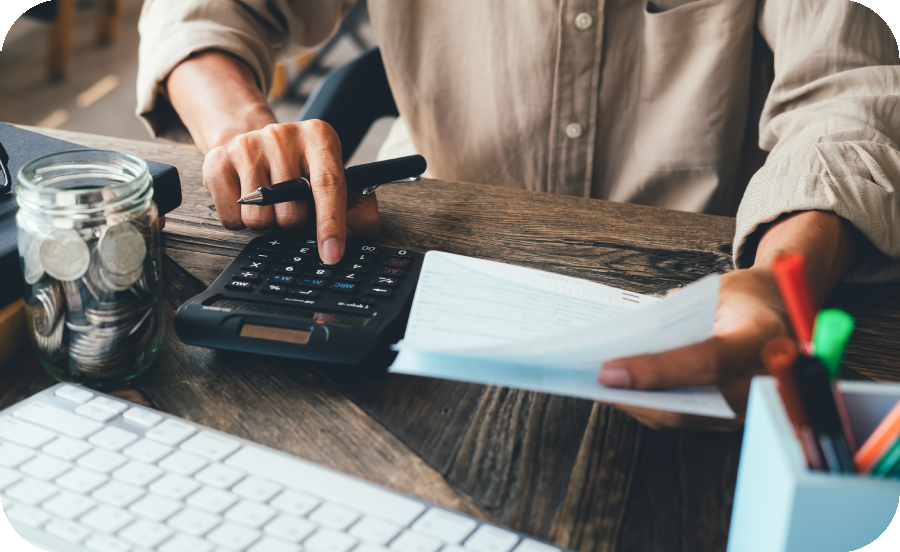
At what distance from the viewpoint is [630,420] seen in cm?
45

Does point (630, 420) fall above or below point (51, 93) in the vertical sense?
above

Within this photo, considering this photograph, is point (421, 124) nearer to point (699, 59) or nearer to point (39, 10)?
point (699, 59)

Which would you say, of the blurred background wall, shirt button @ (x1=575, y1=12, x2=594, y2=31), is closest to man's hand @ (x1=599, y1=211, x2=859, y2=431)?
shirt button @ (x1=575, y1=12, x2=594, y2=31)

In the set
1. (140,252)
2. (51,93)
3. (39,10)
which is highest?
(140,252)

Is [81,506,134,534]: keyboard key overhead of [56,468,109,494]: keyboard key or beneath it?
beneath

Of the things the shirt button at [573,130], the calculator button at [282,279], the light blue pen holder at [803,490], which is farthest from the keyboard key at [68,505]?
the shirt button at [573,130]

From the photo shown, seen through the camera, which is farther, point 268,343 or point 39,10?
point 39,10

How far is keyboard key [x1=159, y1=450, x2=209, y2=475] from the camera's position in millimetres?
381

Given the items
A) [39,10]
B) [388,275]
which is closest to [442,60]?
[388,275]

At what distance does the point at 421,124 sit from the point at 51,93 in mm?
2466

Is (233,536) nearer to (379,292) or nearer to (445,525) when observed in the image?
(445,525)

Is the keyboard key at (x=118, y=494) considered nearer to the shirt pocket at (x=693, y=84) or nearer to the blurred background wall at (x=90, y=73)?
the shirt pocket at (x=693, y=84)

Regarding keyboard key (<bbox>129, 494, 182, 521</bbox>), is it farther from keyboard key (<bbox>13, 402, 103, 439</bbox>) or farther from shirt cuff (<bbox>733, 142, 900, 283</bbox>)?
shirt cuff (<bbox>733, 142, 900, 283</bbox>)

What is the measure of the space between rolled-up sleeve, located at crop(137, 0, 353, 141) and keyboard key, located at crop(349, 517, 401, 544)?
2.28 feet
